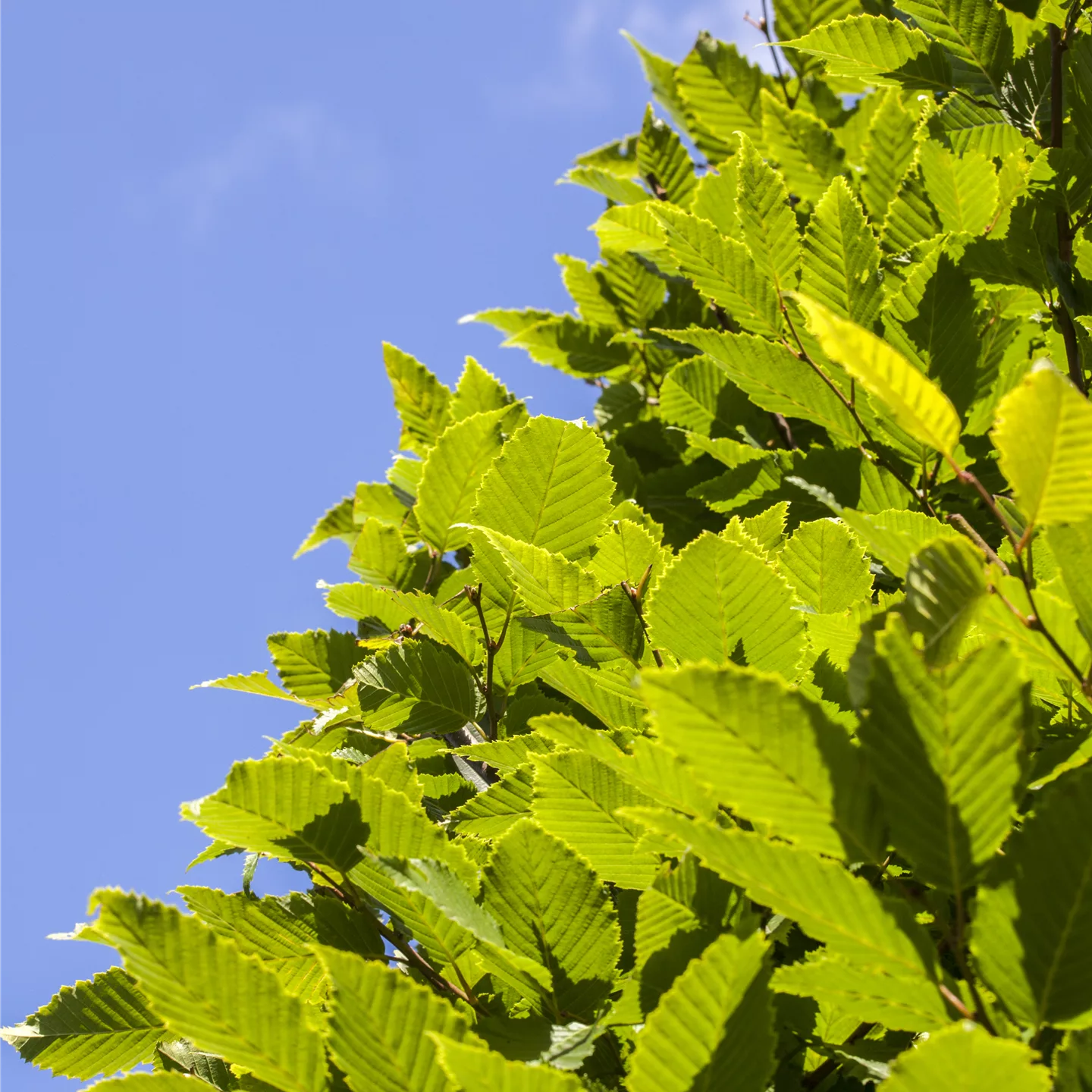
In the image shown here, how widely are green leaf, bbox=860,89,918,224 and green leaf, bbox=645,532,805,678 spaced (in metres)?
1.38

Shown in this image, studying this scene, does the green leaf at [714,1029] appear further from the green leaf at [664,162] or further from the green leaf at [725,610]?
the green leaf at [664,162]

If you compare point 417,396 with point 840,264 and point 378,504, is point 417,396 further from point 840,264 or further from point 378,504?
point 840,264

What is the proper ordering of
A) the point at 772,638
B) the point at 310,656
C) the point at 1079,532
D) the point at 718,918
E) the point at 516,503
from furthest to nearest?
1. the point at 310,656
2. the point at 516,503
3. the point at 772,638
4. the point at 718,918
5. the point at 1079,532

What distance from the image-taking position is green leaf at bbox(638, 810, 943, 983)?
31.3 inches

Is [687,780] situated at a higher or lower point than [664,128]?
lower

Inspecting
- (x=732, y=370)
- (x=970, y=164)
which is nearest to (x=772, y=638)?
(x=732, y=370)

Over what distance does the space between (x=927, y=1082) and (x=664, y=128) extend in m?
2.71

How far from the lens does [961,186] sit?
1852 mm

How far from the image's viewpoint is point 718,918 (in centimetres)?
102

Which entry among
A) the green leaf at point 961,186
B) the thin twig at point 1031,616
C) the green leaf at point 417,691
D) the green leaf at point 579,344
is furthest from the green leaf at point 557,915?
the green leaf at point 579,344

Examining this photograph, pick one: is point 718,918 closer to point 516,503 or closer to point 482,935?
point 482,935

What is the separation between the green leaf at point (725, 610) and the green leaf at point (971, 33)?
3.84ft

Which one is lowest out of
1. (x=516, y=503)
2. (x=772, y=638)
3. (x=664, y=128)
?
(x=772, y=638)

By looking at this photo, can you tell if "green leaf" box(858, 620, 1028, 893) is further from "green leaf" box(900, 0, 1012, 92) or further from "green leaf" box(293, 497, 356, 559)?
"green leaf" box(293, 497, 356, 559)
